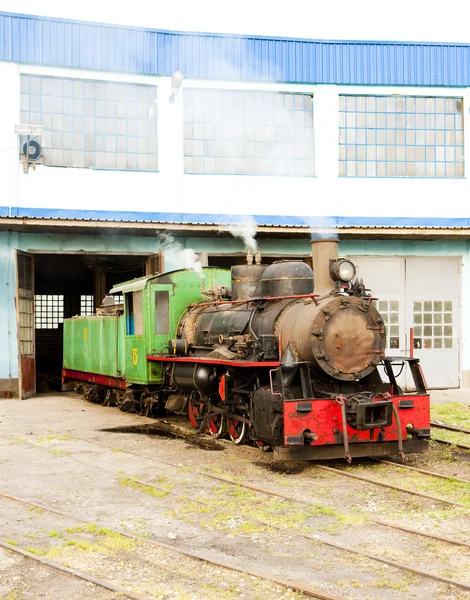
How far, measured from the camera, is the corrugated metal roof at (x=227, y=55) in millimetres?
16594

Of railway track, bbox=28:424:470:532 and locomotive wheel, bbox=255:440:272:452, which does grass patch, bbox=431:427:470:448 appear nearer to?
railway track, bbox=28:424:470:532

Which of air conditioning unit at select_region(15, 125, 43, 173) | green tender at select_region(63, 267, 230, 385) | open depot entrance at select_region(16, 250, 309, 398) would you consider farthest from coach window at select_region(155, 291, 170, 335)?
air conditioning unit at select_region(15, 125, 43, 173)

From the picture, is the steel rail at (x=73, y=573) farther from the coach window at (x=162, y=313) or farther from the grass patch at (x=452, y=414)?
the grass patch at (x=452, y=414)

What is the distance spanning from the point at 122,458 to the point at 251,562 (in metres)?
4.12

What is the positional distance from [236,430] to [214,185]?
27.6 feet

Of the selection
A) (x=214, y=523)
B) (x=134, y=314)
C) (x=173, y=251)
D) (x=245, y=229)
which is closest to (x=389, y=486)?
(x=214, y=523)

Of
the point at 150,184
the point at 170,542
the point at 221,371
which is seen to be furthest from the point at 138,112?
the point at 170,542

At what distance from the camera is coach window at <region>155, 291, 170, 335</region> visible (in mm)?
12531

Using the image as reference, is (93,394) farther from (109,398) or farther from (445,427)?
(445,427)

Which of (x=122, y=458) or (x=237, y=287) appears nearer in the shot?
(x=122, y=458)

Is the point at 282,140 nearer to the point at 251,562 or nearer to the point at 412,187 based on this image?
the point at 412,187

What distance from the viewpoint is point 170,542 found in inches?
230

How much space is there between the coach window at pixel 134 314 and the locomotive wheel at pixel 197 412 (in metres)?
1.91

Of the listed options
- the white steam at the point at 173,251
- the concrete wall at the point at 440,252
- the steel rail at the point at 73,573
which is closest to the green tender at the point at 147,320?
the white steam at the point at 173,251
